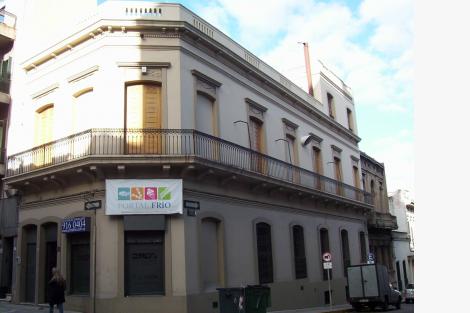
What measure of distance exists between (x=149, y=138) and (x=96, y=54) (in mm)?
3443

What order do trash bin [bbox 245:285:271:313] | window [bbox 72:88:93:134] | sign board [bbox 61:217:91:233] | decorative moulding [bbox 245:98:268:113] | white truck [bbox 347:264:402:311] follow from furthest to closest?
white truck [bbox 347:264:402:311] < decorative moulding [bbox 245:98:268:113] < window [bbox 72:88:93:134] < sign board [bbox 61:217:91:233] < trash bin [bbox 245:285:271:313]

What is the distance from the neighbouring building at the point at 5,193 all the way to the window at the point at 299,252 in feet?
37.0

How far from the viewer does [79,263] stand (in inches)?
597

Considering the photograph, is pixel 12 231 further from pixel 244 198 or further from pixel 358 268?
pixel 358 268

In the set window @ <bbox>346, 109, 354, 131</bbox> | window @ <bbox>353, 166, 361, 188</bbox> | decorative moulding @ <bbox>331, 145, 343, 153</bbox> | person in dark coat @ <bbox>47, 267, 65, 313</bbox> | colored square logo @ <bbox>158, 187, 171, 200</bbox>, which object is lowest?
person in dark coat @ <bbox>47, 267, 65, 313</bbox>

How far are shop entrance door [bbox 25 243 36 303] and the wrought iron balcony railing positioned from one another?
9.09ft

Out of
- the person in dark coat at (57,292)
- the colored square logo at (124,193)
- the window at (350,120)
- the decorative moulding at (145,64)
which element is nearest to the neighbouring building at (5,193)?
the person in dark coat at (57,292)

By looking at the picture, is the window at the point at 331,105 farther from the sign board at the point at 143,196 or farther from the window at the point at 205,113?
the sign board at the point at 143,196

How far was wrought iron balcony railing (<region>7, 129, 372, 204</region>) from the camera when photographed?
14.6 metres

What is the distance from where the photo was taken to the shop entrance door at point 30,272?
16764 mm

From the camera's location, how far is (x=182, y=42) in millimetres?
15945

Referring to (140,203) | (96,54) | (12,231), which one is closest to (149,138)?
(140,203)

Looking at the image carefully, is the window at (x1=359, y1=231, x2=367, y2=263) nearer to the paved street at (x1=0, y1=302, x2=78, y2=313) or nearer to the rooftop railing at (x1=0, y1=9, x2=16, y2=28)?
the paved street at (x1=0, y1=302, x2=78, y2=313)

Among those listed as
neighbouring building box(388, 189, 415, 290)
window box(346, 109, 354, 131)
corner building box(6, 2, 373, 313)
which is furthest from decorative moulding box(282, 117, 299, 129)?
neighbouring building box(388, 189, 415, 290)
